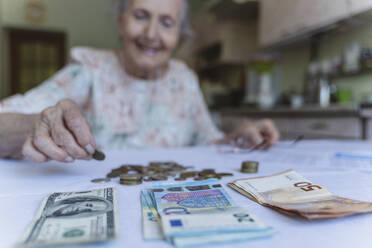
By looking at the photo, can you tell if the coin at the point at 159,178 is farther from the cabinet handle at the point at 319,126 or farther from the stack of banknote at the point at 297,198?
the cabinet handle at the point at 319,126

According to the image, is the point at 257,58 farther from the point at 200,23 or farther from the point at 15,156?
the point at 15,156

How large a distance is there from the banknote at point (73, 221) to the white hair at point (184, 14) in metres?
1.21

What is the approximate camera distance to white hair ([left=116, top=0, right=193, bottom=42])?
1.49m

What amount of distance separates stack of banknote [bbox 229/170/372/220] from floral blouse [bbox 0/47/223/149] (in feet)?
2.97

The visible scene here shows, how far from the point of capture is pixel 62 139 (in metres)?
0.62

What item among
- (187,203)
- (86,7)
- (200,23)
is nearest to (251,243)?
(187,203)

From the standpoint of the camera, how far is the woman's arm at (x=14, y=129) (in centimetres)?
79

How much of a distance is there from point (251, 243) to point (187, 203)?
14 cm

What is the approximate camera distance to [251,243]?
32 centimetres

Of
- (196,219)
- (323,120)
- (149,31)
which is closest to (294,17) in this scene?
(323,120)

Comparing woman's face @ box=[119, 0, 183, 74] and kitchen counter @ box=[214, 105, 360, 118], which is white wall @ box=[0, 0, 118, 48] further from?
woman's face @ box=[119, 0, 183, 74]

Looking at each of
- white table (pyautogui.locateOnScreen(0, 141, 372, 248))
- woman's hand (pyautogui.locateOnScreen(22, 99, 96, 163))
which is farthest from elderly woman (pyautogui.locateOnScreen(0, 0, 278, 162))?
woman's hand (pyautogui.locateOnScreen(22, 99, 96, 163))

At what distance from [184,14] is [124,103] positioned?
613 millimetres

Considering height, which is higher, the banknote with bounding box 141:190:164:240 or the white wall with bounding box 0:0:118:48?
the white wall with bounding box 0:0:118:48
